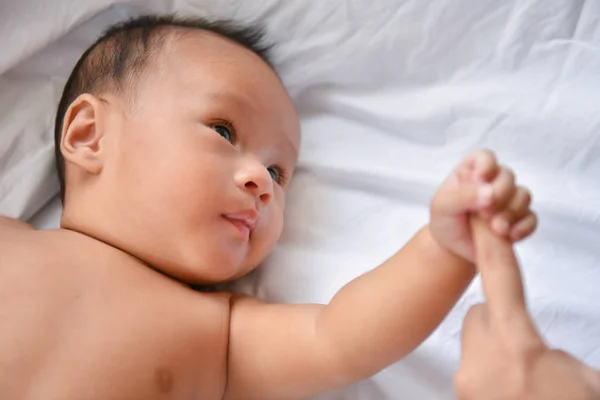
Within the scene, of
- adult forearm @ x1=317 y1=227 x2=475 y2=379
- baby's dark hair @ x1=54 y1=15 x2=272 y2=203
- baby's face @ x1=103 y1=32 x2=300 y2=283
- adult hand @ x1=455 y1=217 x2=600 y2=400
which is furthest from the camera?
baby's dark hair @ x1=54 y1=15 x2=272 y2=203

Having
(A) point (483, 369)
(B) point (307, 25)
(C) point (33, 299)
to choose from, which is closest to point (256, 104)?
(B) point (307, 25)

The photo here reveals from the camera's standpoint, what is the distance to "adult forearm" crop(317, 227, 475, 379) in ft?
2.19

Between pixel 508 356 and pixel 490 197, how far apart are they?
131mm

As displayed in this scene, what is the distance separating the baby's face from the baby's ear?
2cm

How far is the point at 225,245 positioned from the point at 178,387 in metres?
0.18

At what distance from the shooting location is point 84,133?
3.08 feet

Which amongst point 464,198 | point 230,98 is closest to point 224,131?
point 230,98

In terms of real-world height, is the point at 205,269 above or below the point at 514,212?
below

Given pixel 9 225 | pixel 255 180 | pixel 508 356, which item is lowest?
pixel 9 225

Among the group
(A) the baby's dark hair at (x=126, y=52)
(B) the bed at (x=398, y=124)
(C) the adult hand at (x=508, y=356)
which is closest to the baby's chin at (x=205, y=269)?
(B) the bed at (x=398, y=124)

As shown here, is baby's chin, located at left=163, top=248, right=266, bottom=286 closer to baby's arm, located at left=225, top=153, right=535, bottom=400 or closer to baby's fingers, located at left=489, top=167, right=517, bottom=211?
baby's arm, located at left=225, top=153, right=535, bottom=400

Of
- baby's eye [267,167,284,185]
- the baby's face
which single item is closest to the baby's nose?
the baby's face

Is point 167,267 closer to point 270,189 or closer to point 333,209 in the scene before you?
Answer: point 270,189

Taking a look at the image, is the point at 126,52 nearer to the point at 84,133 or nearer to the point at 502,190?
the point at 84,133
